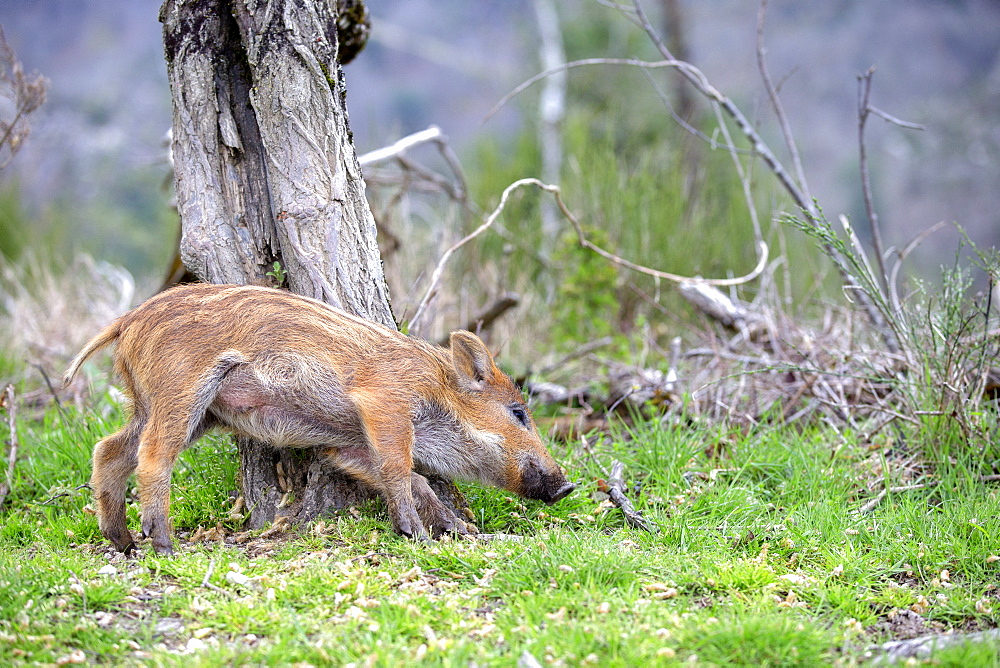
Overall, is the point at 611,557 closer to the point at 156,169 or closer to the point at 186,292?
the point at 186,292

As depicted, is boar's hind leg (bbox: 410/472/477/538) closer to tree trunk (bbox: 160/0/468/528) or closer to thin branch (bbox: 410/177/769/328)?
tree trunk (bbox: 160/0/468/528)

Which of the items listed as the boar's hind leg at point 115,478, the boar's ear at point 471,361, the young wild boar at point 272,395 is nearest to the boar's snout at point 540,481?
the young wild boar at point 272,395

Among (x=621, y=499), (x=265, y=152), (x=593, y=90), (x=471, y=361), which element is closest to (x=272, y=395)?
(x=471, y=361)

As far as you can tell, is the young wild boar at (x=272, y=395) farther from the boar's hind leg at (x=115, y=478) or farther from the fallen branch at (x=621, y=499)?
the fallen branch at (x=621, y=499)

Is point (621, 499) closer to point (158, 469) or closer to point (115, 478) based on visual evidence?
point (158, 469)

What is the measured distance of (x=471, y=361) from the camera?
4.48m

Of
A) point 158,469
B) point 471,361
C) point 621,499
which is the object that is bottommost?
point 621,499

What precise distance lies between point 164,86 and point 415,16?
765cm

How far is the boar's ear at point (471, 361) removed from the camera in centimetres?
440

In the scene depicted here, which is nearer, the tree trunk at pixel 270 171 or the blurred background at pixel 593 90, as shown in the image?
the tree trunk at pixel 270 171

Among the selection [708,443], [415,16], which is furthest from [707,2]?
[708,443]

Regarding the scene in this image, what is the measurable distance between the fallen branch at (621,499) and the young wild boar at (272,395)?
34 centimetres

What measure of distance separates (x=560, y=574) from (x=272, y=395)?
5.04ft

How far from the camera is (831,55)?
83.4ft
